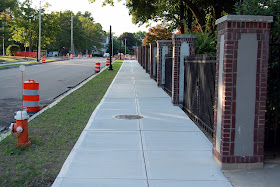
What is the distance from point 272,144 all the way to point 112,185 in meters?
3.15

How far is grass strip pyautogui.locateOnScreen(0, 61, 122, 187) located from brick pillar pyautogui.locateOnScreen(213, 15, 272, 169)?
2.77 m

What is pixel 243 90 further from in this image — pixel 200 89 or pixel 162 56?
pixel 162 56

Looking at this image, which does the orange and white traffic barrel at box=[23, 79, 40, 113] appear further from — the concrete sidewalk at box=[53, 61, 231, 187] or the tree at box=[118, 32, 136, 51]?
the tree at box=[118, 32, 136, 51]

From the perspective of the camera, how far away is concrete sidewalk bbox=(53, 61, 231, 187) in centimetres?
498

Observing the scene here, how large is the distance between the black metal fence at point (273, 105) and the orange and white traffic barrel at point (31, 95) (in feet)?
22.1

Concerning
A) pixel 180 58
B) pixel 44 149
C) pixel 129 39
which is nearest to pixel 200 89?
pixel 180 58

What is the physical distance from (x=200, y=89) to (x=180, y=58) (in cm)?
281

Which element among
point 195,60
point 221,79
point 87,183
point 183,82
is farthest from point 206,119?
point 87,183

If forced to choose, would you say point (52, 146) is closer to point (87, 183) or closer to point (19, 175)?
point (19, 175)

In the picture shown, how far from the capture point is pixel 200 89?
345 inches

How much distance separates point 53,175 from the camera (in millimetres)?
5133

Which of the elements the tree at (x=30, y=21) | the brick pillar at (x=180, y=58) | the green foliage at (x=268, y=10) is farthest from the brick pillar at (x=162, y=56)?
the tree at (x=30, y=21)

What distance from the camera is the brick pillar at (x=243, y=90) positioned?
5.36 metres

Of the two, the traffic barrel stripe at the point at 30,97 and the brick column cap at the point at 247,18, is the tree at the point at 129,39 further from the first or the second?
the brick column cap at the point at 247,18
